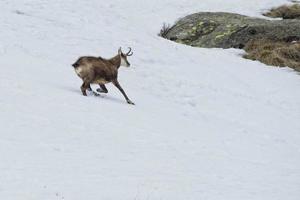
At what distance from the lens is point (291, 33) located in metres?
28.7

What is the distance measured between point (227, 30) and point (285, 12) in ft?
19.2

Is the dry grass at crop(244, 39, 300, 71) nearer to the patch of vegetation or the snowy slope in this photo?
the snowy slope

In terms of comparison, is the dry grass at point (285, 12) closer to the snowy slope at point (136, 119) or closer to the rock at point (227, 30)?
the rock at point (227, 30)

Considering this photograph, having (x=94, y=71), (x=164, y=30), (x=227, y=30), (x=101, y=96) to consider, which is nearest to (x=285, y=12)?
(x=227, y=30)

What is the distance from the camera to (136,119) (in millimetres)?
14664

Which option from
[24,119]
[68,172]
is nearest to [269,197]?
[68,172]

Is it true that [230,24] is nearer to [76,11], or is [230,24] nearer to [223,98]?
[76,11]

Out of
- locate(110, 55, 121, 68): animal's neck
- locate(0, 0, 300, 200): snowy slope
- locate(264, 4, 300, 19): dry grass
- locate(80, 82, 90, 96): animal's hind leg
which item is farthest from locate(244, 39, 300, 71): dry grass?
locate(80, 82, 90, 96): animal's hind leg

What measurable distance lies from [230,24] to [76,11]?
24.7 ft

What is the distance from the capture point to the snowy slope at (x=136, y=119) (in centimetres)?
987

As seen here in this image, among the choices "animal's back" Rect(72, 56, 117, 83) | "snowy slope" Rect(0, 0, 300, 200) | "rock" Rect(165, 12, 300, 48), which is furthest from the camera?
"rock" Rect(165, 12, 300, 48)

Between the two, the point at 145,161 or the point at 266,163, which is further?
the point at 266,163

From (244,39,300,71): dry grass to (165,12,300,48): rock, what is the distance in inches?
25.4

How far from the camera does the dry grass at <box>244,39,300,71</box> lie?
25.8 meters
